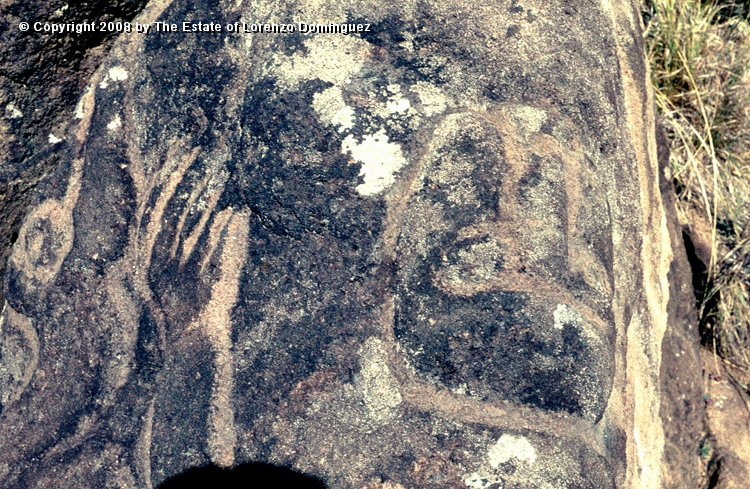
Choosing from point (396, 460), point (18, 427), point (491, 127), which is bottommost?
point (18, 427)

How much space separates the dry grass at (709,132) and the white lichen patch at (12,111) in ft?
5.28

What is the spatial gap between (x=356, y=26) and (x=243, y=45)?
0.60 ft

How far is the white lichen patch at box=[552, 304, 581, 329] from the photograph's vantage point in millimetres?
980

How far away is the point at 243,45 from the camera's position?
3.67ft

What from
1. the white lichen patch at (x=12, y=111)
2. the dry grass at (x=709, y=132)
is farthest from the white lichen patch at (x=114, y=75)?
the dry grass at (x=709, y=132)

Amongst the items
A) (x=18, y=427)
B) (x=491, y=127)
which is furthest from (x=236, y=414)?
(x=491, y=127)

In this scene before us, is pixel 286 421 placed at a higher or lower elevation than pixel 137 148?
lower

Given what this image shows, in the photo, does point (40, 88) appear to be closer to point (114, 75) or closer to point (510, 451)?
point (114, 75)

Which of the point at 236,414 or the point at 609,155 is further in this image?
the point at 609,155

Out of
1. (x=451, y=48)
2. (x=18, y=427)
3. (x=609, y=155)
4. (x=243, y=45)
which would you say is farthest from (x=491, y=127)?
(x=18, y=427)

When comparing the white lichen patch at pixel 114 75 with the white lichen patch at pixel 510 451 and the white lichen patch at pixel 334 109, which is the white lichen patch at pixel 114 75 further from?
the white lichen patch at pixel 510 451

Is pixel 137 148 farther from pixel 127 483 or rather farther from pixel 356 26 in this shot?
pixel 127 483

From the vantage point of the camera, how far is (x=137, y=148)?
1.17 metres

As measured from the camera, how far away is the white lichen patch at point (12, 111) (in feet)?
4.08
